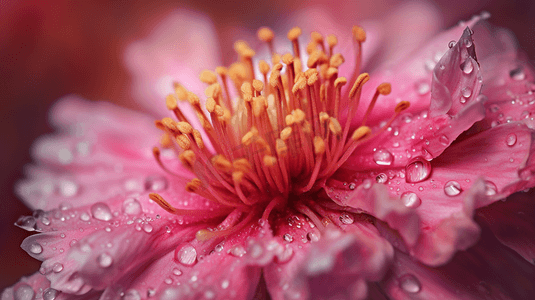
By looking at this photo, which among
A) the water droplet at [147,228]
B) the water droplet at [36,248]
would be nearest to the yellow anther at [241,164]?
the water droplet at [147,228]

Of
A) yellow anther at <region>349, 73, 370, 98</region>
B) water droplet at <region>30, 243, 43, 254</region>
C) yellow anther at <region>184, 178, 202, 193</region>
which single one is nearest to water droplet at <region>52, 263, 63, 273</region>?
water droplet at <region>30, 243, 43, 254</region>

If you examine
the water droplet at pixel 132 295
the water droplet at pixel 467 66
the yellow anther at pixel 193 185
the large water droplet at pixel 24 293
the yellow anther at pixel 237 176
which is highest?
the water droplet at pixel 467 66

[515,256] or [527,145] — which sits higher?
[527,145]

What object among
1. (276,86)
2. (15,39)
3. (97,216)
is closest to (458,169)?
(276,86)

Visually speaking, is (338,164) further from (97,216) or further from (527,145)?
(97,216)

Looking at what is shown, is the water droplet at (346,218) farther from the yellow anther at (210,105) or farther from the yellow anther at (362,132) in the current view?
the yellow anther at (210,105)

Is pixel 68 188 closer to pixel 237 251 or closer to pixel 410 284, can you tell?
pixel 237 251
